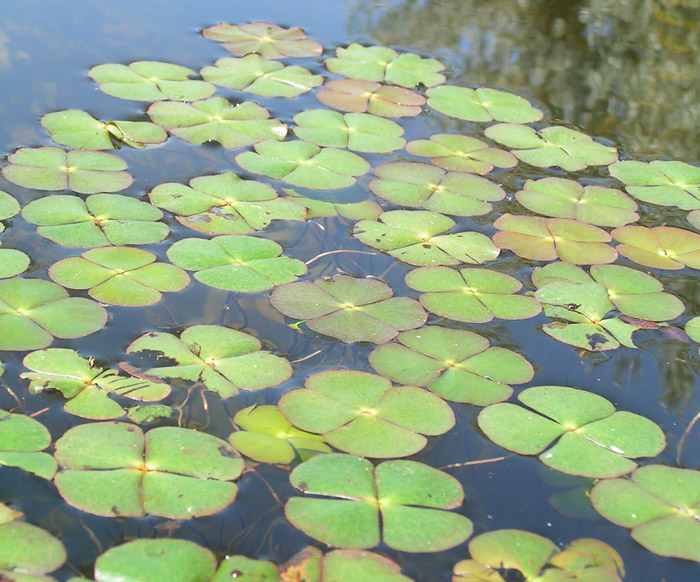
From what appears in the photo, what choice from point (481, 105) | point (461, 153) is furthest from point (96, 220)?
point (481, 105)

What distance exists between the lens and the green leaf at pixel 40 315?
178 centimetres

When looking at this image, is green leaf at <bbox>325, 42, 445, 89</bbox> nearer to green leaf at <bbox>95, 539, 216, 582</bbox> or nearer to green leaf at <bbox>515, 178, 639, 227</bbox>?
green leaf at <bbox>515, 178, 639, 227</bbox>

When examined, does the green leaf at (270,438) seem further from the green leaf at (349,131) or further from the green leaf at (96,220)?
the green leaf at (349,131)

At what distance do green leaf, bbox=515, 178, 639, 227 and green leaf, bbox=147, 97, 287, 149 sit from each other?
904 millimetres

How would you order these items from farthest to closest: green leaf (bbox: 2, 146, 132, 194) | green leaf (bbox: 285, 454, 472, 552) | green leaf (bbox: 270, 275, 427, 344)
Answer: green leaf (bbox: 2, 146, 132, 194) → green leaf (bbox: 270, 275, 427, 344) → green leaf (bbox: 285, 454, 472, 552)

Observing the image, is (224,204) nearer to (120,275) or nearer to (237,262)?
(237,262)

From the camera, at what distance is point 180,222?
226 centimetres

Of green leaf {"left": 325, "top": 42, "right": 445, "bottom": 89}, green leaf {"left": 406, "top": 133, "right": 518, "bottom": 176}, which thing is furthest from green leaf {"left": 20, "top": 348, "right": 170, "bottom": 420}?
green leaf {"left": 325, "top": 42, "right": 445, "bottom": 89}

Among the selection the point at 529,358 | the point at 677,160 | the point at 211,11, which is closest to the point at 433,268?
the point at 529,358

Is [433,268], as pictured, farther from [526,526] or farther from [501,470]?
[526,526]

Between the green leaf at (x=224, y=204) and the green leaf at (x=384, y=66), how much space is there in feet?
3.36

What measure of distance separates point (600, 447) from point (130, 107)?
205cm

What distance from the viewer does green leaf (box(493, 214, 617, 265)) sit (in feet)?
7.56

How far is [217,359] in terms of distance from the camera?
1.77m
